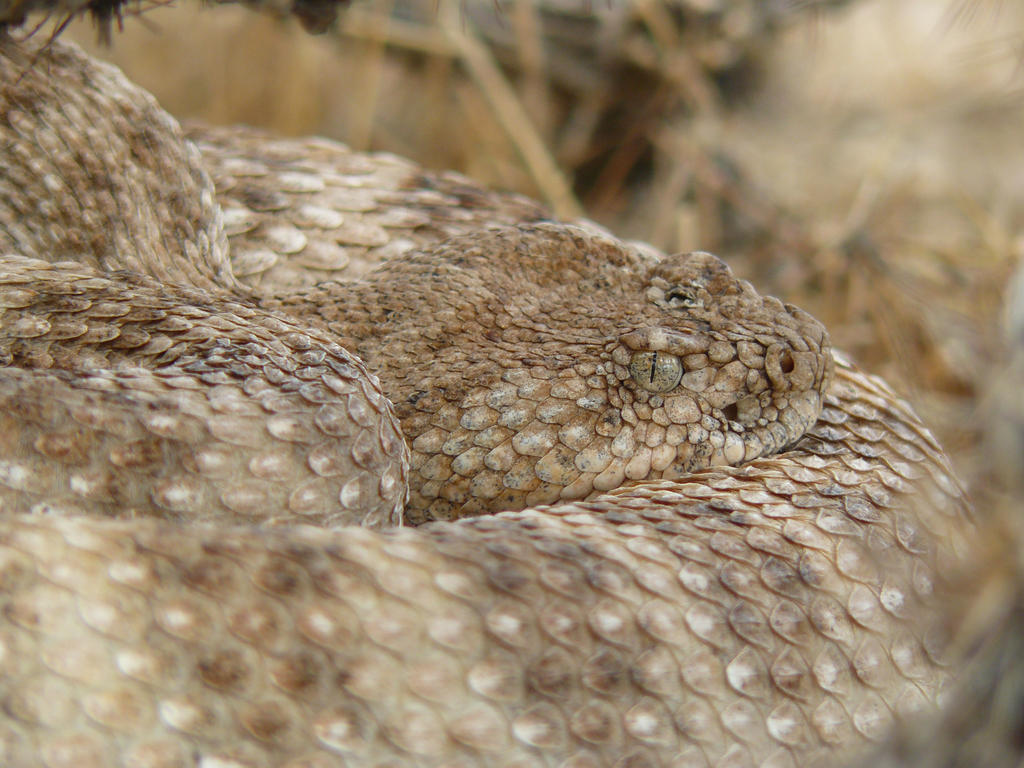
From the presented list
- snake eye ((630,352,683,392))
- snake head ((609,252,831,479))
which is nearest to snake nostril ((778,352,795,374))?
snake head ((609,252,831,479))

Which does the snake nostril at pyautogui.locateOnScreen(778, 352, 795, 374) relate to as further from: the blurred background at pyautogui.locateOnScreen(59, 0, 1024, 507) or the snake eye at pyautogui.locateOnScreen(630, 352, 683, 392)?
the blurred background at pyautogui.locateOnScreen(59, 0, 1024, 507)

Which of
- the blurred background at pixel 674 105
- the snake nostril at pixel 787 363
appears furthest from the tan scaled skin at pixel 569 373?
the blurred background at pixel 674 105

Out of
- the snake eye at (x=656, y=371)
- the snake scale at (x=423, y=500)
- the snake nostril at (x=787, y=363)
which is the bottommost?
the snake scale at (x=423, y=500)

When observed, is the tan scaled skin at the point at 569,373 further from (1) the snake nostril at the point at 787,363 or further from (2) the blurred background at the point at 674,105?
(2) the blurred background at the point at 674,105

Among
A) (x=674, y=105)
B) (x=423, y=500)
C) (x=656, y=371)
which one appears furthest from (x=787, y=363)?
(x=674, y=105)

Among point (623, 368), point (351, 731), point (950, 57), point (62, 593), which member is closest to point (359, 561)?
point (351, 731)

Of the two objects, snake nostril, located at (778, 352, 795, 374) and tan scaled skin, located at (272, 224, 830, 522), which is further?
snake nostril, located at (778, 352, 795, 374)

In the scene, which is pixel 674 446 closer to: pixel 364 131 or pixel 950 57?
pixel 364 131

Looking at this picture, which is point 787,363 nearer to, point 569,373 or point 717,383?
point 717,383
